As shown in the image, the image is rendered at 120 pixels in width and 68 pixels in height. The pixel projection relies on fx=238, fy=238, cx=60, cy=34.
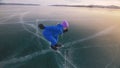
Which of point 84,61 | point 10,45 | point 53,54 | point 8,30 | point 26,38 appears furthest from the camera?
point 8,30

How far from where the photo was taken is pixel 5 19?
8.72m

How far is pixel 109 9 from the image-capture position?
38.6ft

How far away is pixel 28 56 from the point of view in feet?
17.4

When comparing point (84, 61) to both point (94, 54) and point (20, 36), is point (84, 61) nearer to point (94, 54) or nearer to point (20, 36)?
point (94, 54)

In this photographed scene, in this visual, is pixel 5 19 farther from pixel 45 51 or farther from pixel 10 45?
pixel 45 51

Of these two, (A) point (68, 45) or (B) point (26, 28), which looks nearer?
(A) point (68, 45)

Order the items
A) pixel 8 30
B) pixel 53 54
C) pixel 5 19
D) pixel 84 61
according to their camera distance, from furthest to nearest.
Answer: pixel 5 19 → pixel 8 30 → pixel 53 54 → pixel 84 61

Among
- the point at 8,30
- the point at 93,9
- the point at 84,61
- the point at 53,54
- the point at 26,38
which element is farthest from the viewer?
the point at 93,9

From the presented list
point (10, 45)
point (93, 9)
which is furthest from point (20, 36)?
point (93, 9)

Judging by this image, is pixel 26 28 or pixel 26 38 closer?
pixel 26 38

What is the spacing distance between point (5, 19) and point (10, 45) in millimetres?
2925

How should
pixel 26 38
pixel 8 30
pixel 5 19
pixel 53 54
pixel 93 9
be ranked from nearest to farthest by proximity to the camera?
pixel 53 54
pixel 26 38
pixel 8 30
pixel 5 19
pixel 93 9

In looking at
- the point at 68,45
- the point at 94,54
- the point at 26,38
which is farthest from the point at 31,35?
the point at 94,54

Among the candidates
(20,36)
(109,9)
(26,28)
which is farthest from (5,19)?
(109,9)
